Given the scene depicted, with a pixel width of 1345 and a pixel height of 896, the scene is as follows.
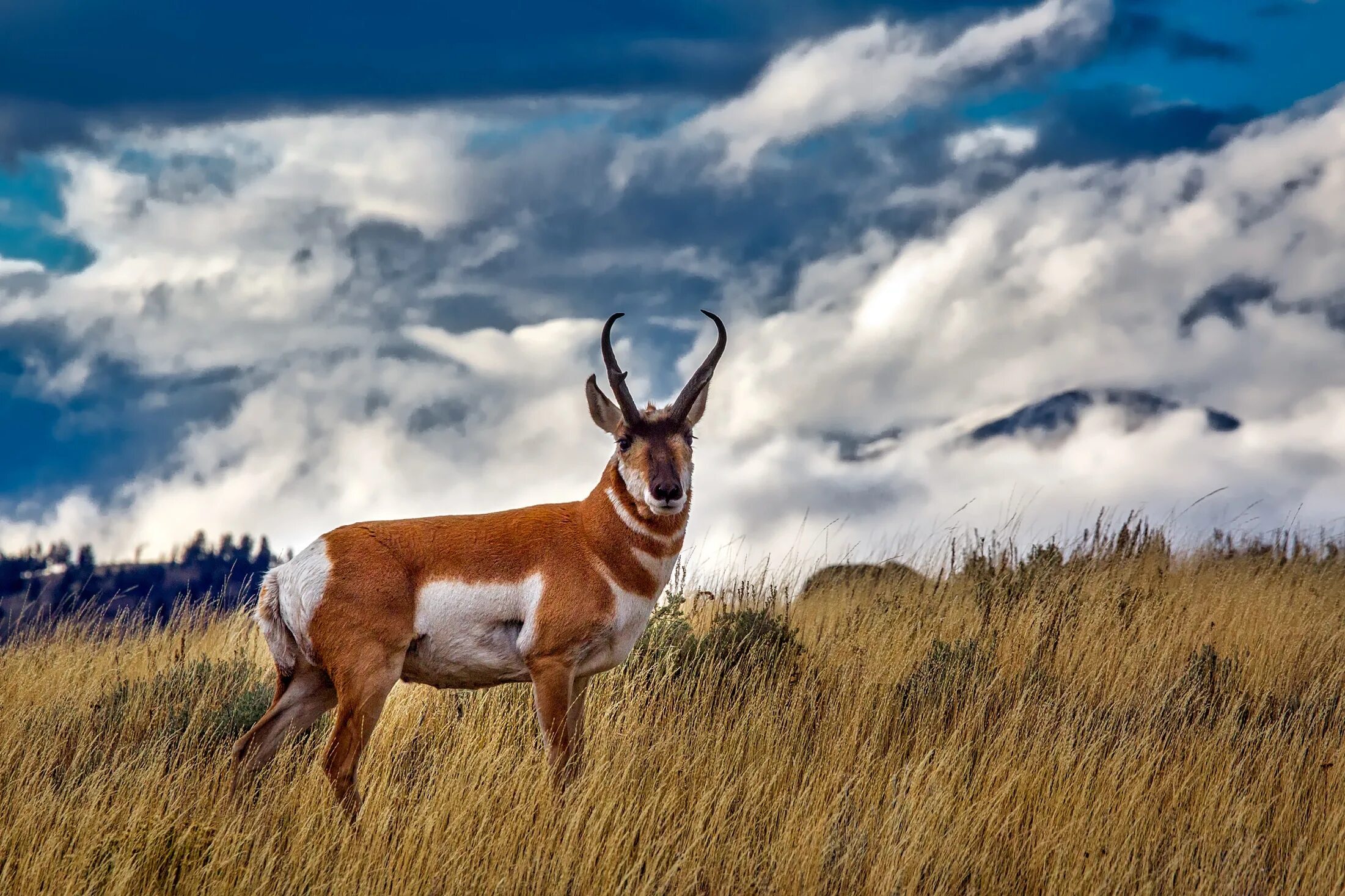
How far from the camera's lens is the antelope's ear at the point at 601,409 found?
755 cm

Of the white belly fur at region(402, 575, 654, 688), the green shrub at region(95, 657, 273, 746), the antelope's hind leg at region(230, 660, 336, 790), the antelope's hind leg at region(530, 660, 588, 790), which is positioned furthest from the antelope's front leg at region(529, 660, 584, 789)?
the green shrub at region(95, 657, 273, 746)

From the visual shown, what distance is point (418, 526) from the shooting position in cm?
743

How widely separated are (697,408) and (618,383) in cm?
53

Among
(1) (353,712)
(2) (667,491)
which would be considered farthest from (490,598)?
(2) (667,491)

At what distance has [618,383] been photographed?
293 inches

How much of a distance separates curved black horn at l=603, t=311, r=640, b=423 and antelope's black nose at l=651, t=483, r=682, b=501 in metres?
0.51

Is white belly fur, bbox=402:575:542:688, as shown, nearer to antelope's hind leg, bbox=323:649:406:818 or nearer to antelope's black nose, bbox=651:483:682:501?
antelope's hind leg, bbox=323:649:406:818

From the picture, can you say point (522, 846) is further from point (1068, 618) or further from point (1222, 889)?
point (1068, 618)

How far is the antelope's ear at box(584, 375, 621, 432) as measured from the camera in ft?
24.8

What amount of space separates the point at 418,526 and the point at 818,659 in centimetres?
431

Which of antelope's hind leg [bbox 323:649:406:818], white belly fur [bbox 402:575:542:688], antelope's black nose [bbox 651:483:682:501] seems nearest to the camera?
antelope's hind leg [bbox 323:649:406:818]

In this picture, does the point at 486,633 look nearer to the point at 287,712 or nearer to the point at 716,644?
the point at 287,712

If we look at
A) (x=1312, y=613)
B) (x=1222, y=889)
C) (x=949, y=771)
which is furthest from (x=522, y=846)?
(x=1312, y=613)

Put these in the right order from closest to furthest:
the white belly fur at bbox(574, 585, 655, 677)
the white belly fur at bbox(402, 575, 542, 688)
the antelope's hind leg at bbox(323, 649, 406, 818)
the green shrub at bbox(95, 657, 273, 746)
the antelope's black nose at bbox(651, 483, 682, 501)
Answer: the antelope's hind leg at bbox(323, 649, 406, 818)
the antelope's black nose at bbox(651, 483, 682, 501)
the white belly fur at bbox(402, 575, 542, 688)
the white belly fur at bbox(574, 585, 655, 677)
the green shrub at bbox(95, 657, 273, 746)
